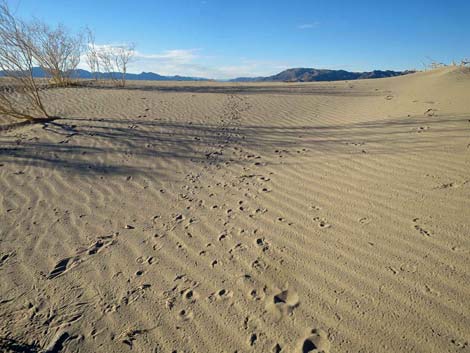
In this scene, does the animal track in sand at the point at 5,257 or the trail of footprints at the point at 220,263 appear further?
the animal track in sand at the point at 5,257

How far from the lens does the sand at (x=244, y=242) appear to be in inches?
77.5

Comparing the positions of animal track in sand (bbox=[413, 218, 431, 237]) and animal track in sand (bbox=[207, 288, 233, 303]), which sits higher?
animal track in sand (bbox=[413, 218, 431, 237])

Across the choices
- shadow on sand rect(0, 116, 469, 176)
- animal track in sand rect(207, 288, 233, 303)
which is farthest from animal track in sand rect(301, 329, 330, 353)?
shadow on sand rect(0, 116, 469, 176)

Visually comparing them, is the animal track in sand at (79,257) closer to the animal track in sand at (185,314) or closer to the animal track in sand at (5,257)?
the animal track in sand at (5,257)

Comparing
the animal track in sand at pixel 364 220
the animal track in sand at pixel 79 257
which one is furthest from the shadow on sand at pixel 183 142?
the animal track in sand at pixel 364 220

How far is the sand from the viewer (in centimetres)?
197

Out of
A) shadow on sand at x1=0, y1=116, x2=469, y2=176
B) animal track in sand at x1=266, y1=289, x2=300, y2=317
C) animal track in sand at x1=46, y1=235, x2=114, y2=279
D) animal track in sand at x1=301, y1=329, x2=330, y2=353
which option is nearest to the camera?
animal track in sand at x1=301, y1=329, x2=330, y2=353

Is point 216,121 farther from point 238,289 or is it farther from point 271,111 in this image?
point 238,289

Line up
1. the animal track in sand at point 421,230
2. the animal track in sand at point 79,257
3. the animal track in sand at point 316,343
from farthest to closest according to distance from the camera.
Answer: the animal track in sand at point 79,257 → the animal track in sand at point 421,230 → the animal track in sand at point 316,343

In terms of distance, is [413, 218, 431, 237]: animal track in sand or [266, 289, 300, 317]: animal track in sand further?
[413, 218, 431, 237]: animal track in sand

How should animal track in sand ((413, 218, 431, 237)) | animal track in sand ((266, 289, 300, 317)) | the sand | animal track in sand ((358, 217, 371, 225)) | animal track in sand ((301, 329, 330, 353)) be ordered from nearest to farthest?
animal track in sand ((301, 329, 330, 353)) < the sand < animal track in sand ((266, 289, 300, 317)) < animal track in sand ((413, 218, 431, 237)) < animal track in sand ((358, 217, 371, 225))

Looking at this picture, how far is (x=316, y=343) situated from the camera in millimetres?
1821

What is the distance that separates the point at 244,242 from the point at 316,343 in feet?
3.85

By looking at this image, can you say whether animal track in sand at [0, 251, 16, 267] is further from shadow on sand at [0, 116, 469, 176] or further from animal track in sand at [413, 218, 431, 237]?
animal track in sand at [413, 218, 431, 237]
